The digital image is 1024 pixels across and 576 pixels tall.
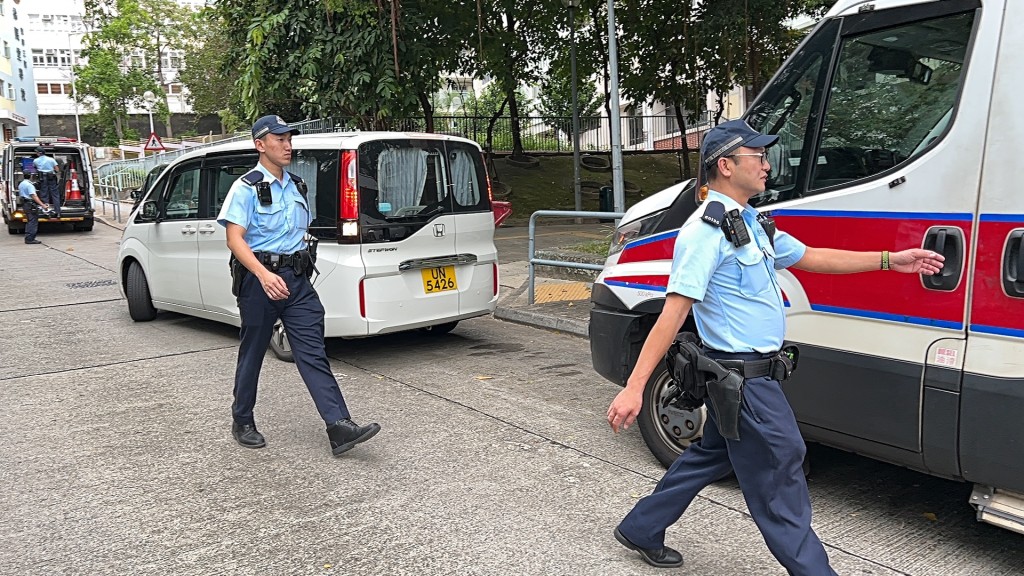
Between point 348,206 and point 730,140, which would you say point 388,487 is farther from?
point 348,206

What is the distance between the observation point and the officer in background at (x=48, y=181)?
65.4 feet

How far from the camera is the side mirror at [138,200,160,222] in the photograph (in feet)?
27.0

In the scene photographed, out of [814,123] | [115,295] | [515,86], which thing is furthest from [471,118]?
[814,123]

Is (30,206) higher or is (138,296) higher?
(30,206)

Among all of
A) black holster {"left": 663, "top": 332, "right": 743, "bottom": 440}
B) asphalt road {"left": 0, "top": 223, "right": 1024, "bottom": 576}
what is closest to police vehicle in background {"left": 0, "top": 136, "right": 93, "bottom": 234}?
asphalt road {"left": 0, "top": 223, "right": 1024, "bottom": 576}

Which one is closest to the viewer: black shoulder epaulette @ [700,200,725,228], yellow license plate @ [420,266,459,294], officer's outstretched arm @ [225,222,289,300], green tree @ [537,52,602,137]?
black shoulder epaulette @ [700,200,725,228]

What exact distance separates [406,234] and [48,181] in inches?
680

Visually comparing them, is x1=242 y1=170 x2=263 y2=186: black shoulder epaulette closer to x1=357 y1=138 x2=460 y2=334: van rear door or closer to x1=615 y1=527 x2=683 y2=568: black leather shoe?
x1=357 y1=138 x2=460 y2=334: van rear door

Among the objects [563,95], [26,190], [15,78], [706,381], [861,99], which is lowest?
[706,381]

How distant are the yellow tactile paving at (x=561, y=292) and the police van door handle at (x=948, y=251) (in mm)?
6233

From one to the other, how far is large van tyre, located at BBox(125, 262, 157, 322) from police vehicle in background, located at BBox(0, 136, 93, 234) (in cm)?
1339

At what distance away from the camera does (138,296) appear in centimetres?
874

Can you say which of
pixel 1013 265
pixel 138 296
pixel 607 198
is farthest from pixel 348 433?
pixel 607 198

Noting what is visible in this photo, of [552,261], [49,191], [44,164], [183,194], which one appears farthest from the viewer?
[49,191]
